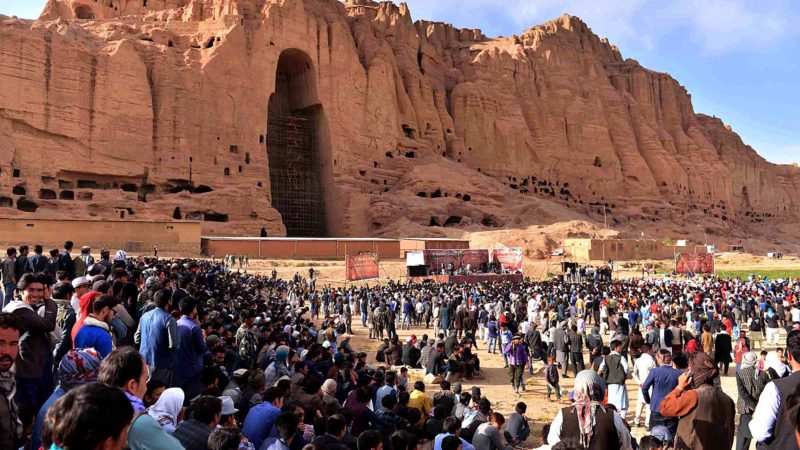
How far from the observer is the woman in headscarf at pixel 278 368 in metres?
7.38

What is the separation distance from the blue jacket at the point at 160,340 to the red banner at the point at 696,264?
4058 cm

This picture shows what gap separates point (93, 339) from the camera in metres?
5.02

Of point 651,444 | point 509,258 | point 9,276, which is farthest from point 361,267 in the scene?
point 651,444

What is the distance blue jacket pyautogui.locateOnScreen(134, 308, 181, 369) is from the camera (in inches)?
243

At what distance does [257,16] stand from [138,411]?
175ft

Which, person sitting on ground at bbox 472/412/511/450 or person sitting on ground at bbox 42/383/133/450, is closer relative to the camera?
person sitting on ground at bbox 42/383/133/450

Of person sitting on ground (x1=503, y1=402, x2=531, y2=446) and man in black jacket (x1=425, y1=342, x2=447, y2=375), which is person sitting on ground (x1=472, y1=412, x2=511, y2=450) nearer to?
person sitting on ground (x1=503, y1=402, x2=531, y2=446)

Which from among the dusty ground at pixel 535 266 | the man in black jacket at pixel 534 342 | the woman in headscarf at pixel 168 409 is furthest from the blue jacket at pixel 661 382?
the dusty ground at pixel 535 266

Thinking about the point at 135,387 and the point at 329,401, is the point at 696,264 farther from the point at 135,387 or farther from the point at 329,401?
the point at 135,387

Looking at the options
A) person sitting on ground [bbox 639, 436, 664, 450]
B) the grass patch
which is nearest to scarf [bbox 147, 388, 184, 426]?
person sitting on ground [bbox 639, 436, 664, 450]

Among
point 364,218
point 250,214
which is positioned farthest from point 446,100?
point 250,214

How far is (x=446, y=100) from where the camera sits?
2827 inches

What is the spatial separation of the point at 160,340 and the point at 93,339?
4.00 ft

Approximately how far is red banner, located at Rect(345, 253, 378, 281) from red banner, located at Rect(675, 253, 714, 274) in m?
22.2
